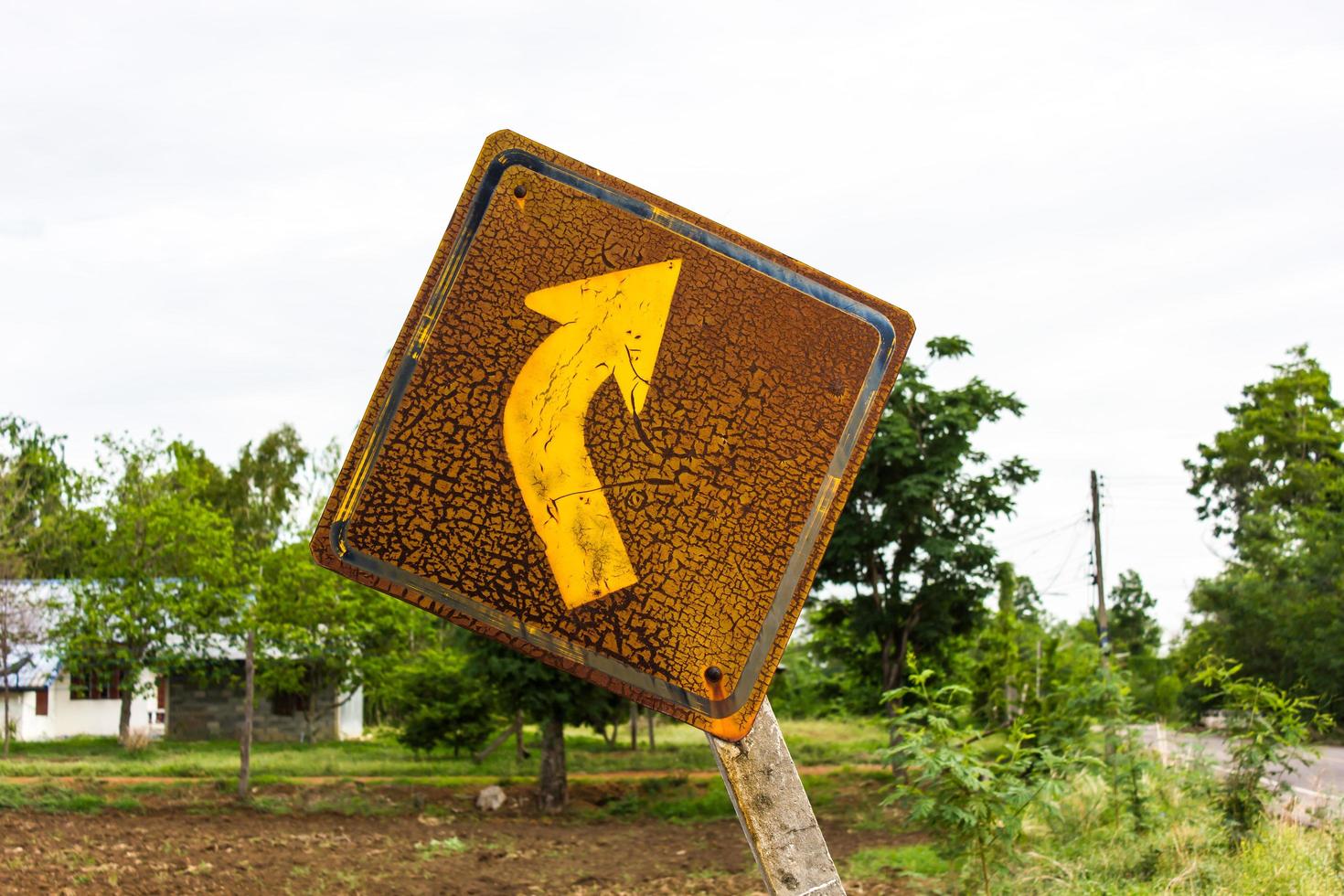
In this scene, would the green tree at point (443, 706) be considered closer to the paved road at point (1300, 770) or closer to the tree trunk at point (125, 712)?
the tree trunk at point (125, 712)

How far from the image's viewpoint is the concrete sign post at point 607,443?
1.31 m

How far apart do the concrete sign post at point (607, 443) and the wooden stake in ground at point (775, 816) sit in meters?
0.27

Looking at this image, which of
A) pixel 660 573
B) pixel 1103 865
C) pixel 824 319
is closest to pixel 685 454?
pixel 660 573

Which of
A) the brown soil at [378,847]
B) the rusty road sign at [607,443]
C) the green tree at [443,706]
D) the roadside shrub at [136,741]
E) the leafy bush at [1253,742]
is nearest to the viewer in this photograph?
the rusty road sign at [607,443]

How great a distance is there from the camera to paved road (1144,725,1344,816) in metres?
8.51

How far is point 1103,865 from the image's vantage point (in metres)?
7.78

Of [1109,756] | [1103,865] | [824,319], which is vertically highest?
[824,319]

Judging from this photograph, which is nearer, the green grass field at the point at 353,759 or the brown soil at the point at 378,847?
the brown soil at the point at 378,847

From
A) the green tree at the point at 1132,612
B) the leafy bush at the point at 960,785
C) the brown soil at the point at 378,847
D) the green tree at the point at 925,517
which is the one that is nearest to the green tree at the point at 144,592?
the brown soil at the point at 378,847

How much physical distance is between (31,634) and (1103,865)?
2169cm

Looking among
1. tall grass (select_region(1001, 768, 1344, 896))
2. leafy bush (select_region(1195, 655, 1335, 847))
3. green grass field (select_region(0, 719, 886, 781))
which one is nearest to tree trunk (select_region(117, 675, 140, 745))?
green grass field (select_region(0, 719, 886, 781))

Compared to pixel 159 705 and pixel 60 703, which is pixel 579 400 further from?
pixel 159 705

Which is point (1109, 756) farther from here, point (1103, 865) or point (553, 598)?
point (553, 598)

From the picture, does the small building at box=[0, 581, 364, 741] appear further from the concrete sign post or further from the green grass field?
the concrete sign post
